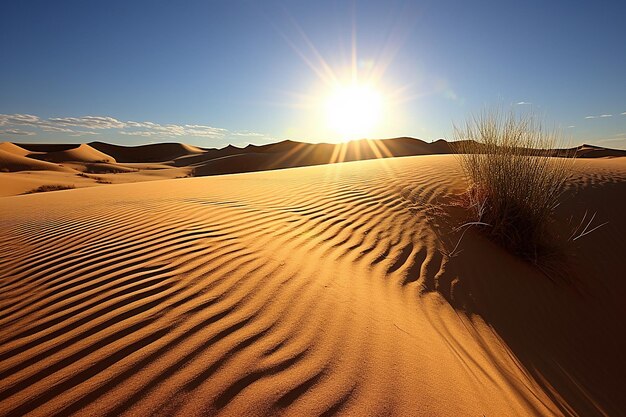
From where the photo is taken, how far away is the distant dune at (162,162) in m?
Answer: 19.5

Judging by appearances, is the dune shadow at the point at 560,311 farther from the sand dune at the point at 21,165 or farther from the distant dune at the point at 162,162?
the sand dune at the point at 21,165

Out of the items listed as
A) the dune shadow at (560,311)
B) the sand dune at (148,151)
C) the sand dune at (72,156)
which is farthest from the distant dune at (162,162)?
the dune shadow at (560,311)

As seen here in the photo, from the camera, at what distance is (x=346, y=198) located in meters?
6.04

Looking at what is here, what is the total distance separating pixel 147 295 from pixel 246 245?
4.00 feet

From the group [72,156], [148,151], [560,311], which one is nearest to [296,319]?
[560,311]

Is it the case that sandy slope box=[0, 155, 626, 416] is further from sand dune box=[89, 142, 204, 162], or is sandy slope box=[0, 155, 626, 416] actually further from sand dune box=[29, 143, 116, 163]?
sand dune box=[89, 142, 204, 162]

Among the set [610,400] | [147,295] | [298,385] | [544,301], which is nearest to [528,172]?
[544,301]

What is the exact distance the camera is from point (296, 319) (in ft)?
7.39

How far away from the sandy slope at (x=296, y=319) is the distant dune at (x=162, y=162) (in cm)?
306

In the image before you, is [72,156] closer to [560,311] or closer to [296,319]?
[296,319]

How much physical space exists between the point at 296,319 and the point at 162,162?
52.1 metres

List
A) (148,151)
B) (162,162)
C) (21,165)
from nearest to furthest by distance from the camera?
(21,165), (162,162), (148,151)

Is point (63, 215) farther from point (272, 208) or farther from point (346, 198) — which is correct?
point (346, 198)

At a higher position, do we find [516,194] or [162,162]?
[516,194]
